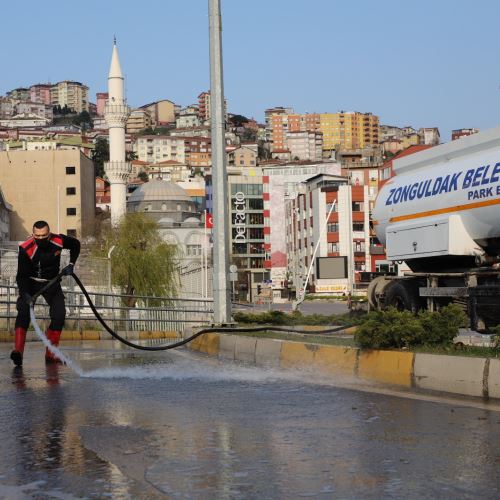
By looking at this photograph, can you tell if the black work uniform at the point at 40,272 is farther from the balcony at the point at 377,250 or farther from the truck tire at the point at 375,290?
the balcony at the point at 377,250

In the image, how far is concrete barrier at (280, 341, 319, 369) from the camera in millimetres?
12039

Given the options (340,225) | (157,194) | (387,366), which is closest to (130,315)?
(387,366)

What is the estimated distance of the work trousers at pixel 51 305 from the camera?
42.4 feet

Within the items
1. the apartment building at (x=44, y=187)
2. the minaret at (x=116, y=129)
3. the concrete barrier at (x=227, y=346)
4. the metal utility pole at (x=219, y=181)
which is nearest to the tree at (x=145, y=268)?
the metal utility pole at (x=219, y=181)

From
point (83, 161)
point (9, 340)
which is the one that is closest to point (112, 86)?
point (83, 161)

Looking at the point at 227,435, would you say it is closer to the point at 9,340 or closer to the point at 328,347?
the point at 328,347

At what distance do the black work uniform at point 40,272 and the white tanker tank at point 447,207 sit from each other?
717 centimetres

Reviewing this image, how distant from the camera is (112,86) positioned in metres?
120

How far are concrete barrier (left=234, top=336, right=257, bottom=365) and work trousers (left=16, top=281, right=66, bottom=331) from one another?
2499mm

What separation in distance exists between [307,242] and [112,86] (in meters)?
30.6

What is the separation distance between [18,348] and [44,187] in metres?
130

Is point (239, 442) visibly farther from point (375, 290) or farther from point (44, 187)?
point (44, 187)

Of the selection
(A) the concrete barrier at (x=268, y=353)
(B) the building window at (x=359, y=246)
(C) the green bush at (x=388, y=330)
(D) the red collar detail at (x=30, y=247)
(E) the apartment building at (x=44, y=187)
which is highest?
(E) the apartment building at (x=44, y=187)

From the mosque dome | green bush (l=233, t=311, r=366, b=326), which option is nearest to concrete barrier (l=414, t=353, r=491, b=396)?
green bush (l=233, t=311, r=366, b=326)
